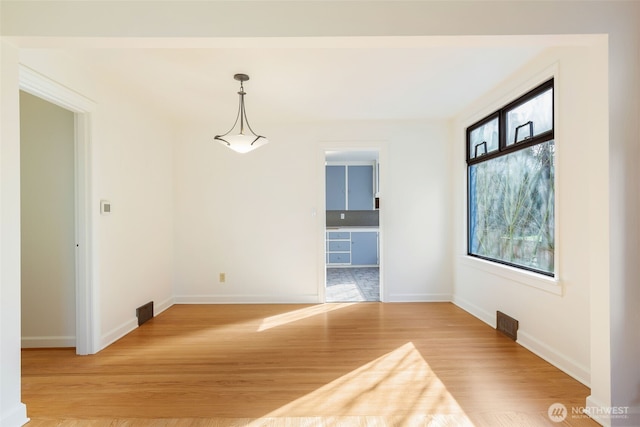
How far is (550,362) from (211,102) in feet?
12.6

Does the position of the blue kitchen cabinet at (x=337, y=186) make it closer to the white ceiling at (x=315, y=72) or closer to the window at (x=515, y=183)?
the white ceiling at (x=315, y=72)

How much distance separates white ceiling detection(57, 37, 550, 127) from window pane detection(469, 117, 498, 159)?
1.11ft

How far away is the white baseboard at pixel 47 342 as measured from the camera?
9.71 feet

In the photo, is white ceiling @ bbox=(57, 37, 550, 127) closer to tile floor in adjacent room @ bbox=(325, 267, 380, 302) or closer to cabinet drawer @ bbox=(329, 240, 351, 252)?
tile floor in adjacent room @ bbox=(325, 267, 380, 302)

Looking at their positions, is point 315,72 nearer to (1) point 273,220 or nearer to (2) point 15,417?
(1) point 273,220

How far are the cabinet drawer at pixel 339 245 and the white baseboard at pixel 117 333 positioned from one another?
169 inches

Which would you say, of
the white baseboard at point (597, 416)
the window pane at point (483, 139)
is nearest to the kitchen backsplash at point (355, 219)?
the window pane at point (483, 139)

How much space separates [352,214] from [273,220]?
344 cm

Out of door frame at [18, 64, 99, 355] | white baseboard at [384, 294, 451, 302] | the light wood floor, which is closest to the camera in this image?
the light wood floor

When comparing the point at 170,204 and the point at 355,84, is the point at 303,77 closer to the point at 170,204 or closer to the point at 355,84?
the point at 355,84

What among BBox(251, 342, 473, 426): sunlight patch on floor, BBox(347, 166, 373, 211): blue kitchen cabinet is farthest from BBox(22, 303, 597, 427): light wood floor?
BBox(347, 166, 373, 211): blue kitchen cabinet

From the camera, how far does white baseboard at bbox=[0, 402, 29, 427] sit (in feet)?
5.82

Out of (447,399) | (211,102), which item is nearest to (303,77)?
(211,102)

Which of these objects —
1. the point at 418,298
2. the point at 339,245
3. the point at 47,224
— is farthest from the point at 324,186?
the point at 339,245
